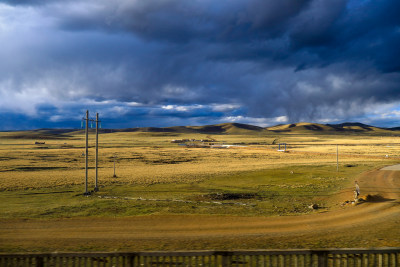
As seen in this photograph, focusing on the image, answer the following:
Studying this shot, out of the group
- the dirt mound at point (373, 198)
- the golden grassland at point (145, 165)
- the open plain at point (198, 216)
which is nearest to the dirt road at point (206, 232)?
the open plain at point (198, 216)

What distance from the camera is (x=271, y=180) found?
36.9 metres

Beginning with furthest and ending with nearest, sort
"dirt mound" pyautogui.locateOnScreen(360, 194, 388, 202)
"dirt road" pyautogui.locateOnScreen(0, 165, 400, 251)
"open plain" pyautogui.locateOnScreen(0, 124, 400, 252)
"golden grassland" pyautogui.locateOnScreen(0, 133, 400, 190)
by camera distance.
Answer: "golden grassland" pyautogui.locateOnScreen(0, 133, 400, 190)
"dirt mound" pyautogui.locateOnScreen(360, 194, 388, 202)
"open plain" pyautogui.locateOnScreen(0, 124, 400, 252)
"dirt road" pyautogui.locateOnScreen(0, 165, 400, 251)

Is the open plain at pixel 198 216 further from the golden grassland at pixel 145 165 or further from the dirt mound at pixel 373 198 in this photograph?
the golden grassland at pixel 145 165

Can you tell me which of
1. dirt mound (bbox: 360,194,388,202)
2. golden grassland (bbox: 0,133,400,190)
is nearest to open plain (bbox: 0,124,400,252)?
dirt mound (bbox: 360,194,388,202)

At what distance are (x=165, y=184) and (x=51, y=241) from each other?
21.1 meters

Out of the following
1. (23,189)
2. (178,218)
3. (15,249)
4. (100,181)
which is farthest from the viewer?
(100,181)

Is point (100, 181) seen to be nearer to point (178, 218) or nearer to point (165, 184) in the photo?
point (165, 184)

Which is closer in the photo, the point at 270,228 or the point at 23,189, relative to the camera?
the point at 270,228

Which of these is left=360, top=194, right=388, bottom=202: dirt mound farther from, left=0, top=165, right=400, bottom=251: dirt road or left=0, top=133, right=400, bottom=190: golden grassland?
left=0, top=133, right=400, bottom=190: golden grassland

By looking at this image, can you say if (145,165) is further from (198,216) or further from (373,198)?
(373,198)

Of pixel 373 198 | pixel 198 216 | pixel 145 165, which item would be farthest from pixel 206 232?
pixel 145 165

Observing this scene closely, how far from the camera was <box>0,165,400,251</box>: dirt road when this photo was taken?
525 inches

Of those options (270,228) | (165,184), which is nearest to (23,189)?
(165,184)

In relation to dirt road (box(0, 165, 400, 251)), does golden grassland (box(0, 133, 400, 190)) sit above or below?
above
